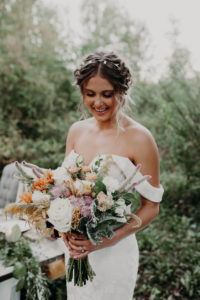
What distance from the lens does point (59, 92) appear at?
6.44 m

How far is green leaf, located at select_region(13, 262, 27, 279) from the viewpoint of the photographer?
2.20 meters

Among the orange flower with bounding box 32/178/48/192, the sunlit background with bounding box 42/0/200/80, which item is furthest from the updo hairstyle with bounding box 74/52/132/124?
the sunlit background with bounding box 42/0/200/80

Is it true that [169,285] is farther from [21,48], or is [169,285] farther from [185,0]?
[21,48]

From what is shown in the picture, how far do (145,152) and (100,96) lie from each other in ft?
1.40

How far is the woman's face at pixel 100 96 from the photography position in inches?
74.4

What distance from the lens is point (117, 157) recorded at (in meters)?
1.91

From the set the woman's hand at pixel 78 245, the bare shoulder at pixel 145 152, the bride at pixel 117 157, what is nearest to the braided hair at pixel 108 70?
the bride at pixel 117 157

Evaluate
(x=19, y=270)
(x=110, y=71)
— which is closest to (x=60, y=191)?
(x=110, y=71)

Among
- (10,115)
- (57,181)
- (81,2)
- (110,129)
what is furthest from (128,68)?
(81,2)

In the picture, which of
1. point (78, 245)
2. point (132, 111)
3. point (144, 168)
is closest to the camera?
point (78, 245)

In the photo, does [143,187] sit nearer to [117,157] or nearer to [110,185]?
[117,157]

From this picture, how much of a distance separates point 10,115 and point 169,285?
13.6ft

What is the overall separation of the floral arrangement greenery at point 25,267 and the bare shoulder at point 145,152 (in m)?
1.12

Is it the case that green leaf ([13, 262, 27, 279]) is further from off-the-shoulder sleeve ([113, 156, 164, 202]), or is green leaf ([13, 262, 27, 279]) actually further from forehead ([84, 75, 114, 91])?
forehead ([84, 75, 114, 91])
